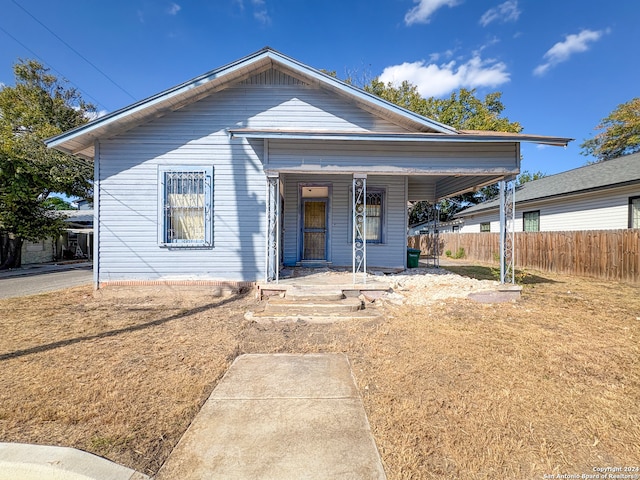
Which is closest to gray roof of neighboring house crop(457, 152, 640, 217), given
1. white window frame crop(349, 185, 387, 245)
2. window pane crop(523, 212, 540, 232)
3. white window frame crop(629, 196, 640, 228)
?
white window frame crop(629, 196, 640, 228)

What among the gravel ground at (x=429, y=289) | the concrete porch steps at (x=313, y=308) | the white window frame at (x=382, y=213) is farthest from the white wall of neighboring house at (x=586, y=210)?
the concrete porch steps at (x=313, y=308)

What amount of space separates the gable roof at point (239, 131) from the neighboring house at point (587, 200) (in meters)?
8.25

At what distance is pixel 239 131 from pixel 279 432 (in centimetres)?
581

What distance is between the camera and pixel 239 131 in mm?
6316

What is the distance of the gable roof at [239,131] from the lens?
21.0 feet

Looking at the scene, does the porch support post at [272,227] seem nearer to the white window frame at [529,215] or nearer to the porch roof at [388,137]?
the porch roof at [388,137]

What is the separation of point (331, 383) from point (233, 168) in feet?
18.9

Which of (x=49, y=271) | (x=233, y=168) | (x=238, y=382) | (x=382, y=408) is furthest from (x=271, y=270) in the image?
(x=49, y=271)

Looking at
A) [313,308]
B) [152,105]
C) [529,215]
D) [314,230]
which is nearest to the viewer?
[313,308]

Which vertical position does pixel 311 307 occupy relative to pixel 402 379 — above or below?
above

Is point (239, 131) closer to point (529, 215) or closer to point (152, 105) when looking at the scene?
point (152, 105)

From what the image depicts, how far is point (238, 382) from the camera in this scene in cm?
310

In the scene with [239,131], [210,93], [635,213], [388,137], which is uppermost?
[210,93]

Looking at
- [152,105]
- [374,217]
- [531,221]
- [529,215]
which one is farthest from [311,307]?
[529,215]
